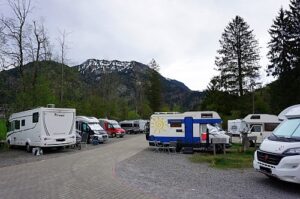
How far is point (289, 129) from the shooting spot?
36.9 ft

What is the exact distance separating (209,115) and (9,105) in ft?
57.9

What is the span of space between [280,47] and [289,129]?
39653mm

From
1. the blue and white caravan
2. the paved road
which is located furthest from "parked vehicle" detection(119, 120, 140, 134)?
the paved road

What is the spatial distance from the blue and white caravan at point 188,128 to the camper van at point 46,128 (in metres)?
6.13

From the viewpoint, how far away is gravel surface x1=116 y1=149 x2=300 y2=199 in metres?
9.43

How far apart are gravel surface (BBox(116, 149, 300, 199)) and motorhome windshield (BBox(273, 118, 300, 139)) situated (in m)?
1.50

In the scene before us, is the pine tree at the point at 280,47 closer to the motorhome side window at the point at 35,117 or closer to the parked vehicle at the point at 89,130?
the parked vehicle at the point at 89,130

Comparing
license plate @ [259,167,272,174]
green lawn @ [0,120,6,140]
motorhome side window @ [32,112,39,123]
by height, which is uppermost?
motorhome side window @ [32,112,39,123]

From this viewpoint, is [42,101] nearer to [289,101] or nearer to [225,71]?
[289,101]

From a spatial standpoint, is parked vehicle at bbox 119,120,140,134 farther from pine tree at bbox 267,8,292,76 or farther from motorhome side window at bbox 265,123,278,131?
motorhome side window at bbox 265,123,278,131

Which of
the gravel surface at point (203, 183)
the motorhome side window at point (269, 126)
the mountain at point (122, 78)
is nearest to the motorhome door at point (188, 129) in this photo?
the gravel surface at point (203, 183)

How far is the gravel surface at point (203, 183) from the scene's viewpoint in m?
9.43

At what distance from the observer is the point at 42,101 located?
107 feet

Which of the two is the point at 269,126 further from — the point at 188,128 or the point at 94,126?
the point at 94,126
